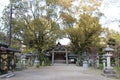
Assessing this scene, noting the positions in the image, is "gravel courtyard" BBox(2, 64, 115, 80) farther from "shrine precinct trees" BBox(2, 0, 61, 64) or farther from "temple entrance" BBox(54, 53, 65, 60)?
"temple entrance" BBox(54, 53, 65, 60)

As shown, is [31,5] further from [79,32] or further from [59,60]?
[59,60]

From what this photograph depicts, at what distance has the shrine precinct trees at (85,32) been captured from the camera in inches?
1754

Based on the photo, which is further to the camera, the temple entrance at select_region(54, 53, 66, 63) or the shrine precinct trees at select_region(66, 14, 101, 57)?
the temple entrance at select_region(54, 53, 66, 63)

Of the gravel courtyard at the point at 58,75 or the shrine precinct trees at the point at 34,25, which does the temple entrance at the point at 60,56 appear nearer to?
the shrine precinct trees at the point at 34,25

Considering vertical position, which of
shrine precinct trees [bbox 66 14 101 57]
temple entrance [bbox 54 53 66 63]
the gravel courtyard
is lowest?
the gravel courtyard

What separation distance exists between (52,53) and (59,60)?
4.90m

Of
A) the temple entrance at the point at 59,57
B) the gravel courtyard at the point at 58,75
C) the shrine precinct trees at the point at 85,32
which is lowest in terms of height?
the gravel courtyard at the point at 58,75

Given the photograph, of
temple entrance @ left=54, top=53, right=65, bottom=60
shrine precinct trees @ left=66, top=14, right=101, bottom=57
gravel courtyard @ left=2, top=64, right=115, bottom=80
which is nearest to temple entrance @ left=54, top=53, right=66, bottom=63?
temple entrance @ left=54, top=53, right=65, bottom=60

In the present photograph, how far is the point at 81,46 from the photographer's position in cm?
4694

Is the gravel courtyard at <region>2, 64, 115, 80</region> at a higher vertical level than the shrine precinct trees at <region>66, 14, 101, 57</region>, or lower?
lower

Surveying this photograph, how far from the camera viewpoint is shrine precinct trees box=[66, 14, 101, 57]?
146 feet

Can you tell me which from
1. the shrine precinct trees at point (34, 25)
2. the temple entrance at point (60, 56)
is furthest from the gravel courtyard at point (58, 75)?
the temple entrance at point (60, 56)

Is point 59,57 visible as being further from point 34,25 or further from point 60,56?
point 34,25

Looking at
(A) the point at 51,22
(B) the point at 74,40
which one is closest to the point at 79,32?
(B) the point at 74,40
